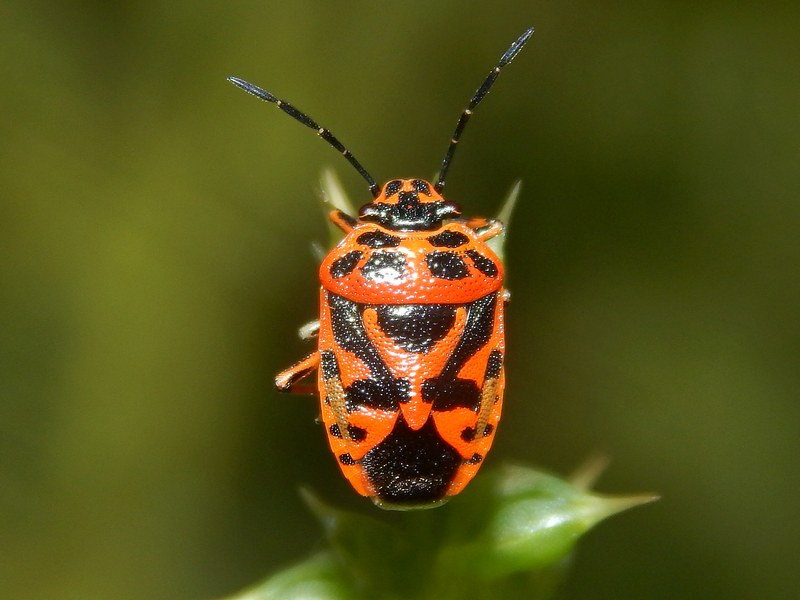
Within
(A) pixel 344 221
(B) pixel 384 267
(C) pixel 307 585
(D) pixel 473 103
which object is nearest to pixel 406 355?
(B) pixel 384 267

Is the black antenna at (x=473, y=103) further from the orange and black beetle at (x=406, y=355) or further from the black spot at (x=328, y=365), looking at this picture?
the black spot at (x=328, y=365)

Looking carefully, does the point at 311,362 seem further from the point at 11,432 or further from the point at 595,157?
the point at 595,157

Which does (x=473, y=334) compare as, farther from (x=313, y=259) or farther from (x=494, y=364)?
(x=313, y=259)

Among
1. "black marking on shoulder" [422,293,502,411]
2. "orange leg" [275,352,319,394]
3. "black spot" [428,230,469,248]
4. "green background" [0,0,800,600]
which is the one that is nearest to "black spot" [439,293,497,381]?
"black marking on shoulder" [422,293,502,411]

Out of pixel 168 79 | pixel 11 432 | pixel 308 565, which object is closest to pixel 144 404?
pixel 11 432

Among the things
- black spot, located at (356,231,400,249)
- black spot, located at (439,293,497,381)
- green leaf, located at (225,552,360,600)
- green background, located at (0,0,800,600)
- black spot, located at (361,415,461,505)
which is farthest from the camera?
green background, located at (0,0,800,600)

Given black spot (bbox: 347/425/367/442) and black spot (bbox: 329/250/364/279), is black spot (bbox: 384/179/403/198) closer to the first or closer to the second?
black spot (bbox: 329/250/364/279)
